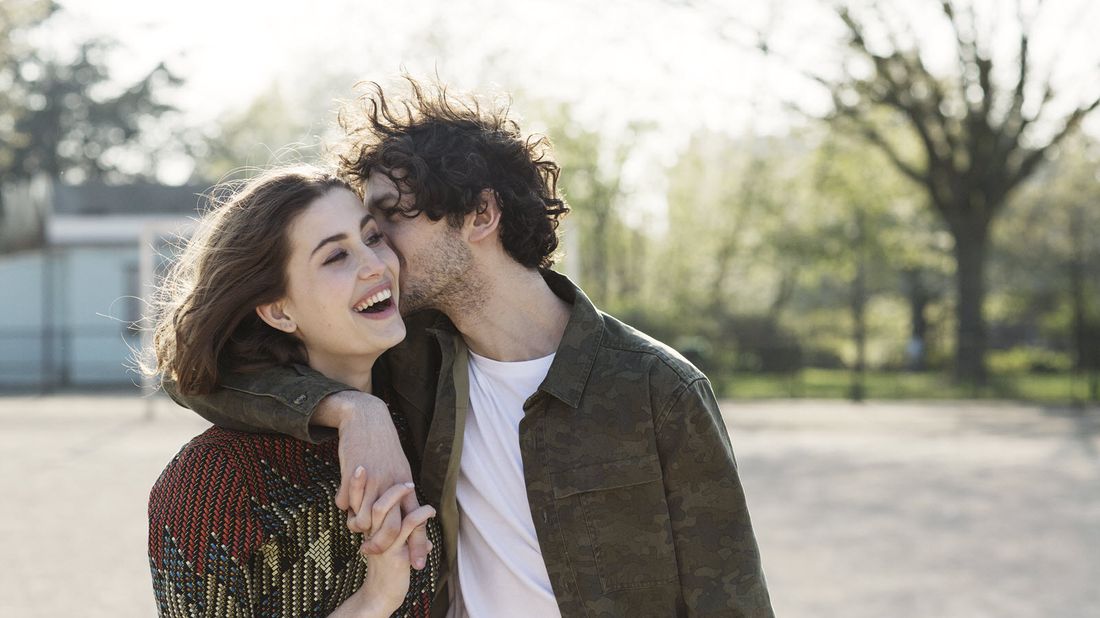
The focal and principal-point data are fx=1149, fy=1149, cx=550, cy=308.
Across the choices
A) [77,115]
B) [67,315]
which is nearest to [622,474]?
[67,315]

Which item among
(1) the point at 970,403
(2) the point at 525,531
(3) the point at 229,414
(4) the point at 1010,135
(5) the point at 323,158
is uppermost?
(4) the point at 1010,135

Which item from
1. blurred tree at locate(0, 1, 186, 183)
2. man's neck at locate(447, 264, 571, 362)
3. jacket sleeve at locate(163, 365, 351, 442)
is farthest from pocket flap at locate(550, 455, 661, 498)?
blurred tree at locate(0, 1, 186, 183)

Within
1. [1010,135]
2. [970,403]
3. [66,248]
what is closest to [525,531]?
[970,403]

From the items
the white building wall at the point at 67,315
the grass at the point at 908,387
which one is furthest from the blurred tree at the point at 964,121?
the white building wall at the point at 67,315

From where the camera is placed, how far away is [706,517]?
8.52ft

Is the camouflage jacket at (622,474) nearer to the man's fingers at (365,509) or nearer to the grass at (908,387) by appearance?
the man's fingers at (365,509)

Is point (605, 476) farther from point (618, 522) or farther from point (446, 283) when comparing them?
point (446, 283)

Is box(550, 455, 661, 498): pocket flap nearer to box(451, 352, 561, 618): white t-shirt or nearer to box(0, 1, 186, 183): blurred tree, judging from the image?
box(451, 352, 561, 618): white t-shirt

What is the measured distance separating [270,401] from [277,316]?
28 cm

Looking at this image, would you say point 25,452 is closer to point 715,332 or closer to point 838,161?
point 715,332

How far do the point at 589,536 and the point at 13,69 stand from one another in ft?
150

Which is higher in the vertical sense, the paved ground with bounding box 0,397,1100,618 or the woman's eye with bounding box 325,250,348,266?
the woman's eye with bounding box 325,250,348,266

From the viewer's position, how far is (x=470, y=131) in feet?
10.7

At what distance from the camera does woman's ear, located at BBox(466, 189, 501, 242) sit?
3.18 meters
